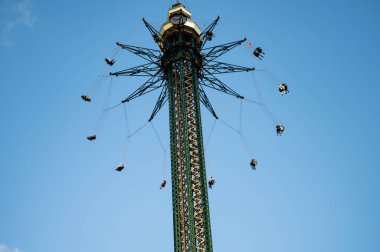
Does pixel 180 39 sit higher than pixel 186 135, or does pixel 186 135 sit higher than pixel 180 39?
pixel 180 39

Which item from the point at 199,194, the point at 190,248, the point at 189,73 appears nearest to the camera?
the point at 190,248

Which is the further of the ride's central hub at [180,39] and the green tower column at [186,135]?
the ride's central hub at [180,39]

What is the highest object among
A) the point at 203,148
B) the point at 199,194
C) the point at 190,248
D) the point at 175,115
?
the point at 175,115

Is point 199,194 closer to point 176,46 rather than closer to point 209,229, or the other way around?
point 209,229

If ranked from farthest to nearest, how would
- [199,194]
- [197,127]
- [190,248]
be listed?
[197,127]
[199,194]
[190,248]

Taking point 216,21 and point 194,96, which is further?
point 216,21

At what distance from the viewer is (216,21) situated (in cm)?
5259

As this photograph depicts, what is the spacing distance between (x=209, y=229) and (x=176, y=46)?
54.5 ft

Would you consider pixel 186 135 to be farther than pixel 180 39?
No

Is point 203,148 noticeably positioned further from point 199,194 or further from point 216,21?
point 216,21

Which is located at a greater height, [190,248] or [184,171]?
[184,171]

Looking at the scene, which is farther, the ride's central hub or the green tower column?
the ride's central hub

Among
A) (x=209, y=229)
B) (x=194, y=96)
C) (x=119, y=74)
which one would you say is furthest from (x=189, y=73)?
(x=209, y=229)

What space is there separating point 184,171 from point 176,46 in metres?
12.0
